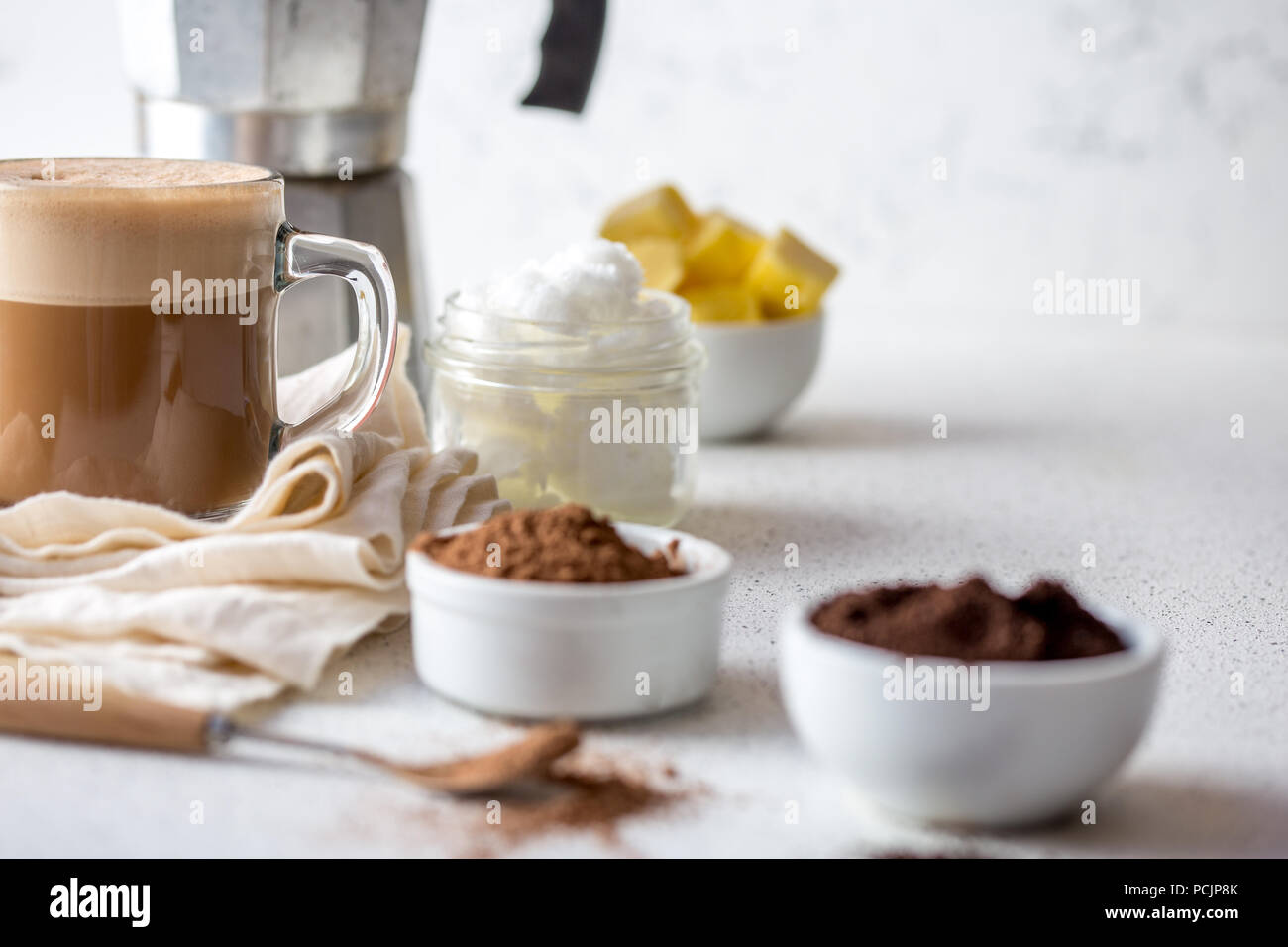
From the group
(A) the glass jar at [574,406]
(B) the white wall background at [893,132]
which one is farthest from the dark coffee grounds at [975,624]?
(B) the white wall background at [893,132]

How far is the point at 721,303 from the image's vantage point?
1.44m

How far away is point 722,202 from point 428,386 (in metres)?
1.07

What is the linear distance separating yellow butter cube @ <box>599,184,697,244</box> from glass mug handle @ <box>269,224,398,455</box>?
38 cm

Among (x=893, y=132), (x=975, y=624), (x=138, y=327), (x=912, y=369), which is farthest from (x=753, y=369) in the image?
(x=893, y=132)

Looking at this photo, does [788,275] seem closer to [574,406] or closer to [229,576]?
[574,406]

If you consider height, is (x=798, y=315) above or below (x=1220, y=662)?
above

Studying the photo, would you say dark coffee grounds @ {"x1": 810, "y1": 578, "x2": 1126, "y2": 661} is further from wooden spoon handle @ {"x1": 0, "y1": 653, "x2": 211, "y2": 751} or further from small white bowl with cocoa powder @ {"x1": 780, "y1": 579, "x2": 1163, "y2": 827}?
wooden spoon handle @ {"x1": 0, "y1": 653, "x2": 211, "y2": 751}

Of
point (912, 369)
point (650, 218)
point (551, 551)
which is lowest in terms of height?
point (912, 369)

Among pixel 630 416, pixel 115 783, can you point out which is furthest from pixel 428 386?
pixel 115 783

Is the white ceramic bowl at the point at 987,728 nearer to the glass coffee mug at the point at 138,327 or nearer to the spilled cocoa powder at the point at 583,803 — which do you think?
the spilled cocoa powder at the point at 583,803

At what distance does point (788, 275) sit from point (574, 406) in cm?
41

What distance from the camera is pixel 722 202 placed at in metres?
2.33

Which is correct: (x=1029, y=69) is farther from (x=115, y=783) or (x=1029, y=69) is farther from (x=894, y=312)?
(x=115, y=783)
